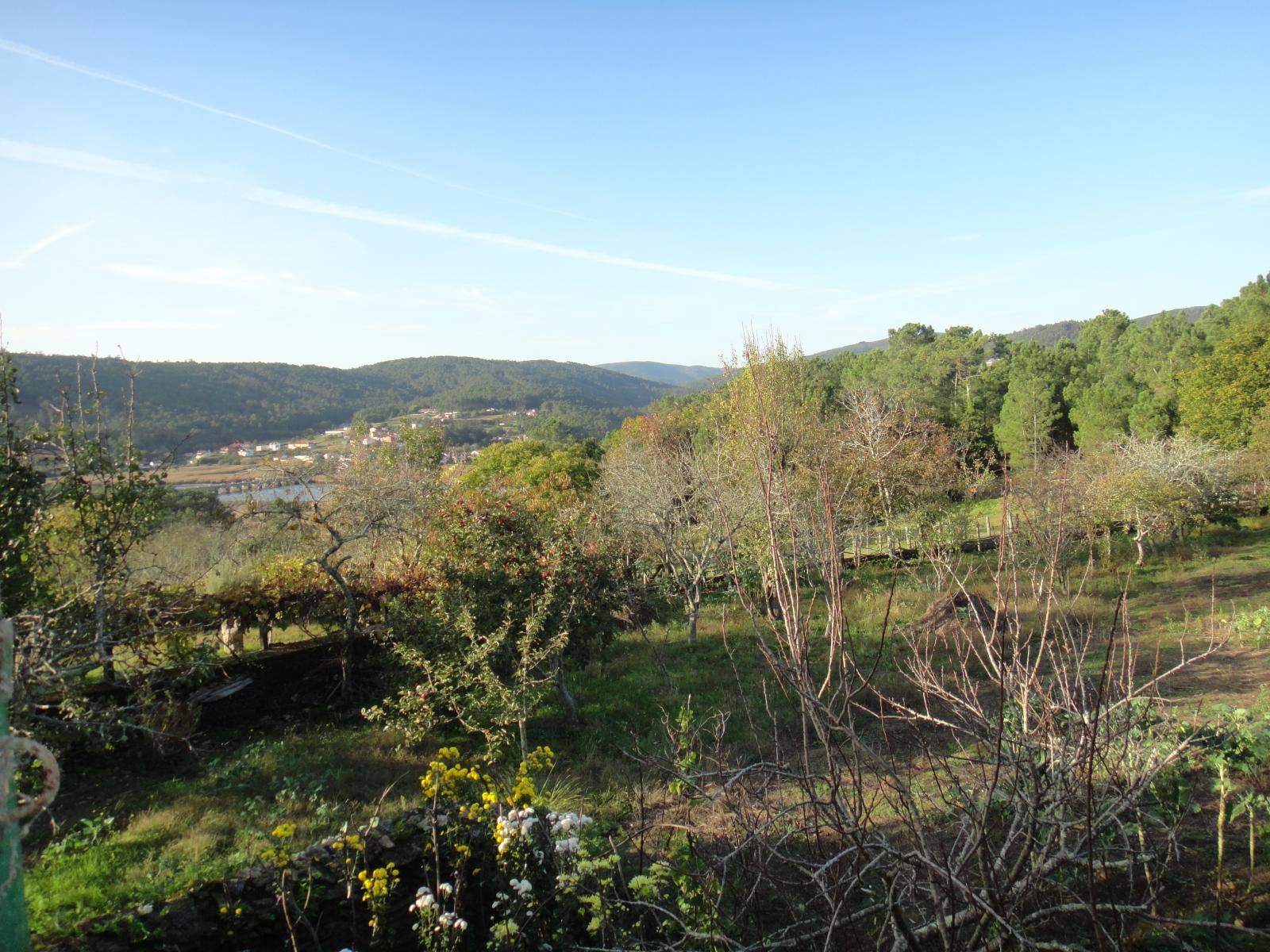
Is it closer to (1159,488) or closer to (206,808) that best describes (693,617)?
(206,808)

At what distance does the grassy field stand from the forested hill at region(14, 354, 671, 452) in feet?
10.2

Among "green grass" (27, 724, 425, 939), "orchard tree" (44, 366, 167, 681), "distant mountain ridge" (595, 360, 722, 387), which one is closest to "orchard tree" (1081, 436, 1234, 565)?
"green grass" (27, 724, 425, 939)

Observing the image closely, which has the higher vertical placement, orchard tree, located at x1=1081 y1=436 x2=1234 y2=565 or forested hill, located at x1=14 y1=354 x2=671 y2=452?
forested hill, located at x1=14 y1=354 x2=671 y2=452

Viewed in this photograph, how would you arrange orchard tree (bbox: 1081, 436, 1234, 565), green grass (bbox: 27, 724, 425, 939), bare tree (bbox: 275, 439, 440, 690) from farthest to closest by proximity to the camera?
orchard tree (bbox: 1081, 436, 1234, 565) < bare tree (bbox: 275, 439, 440, 690) < green grass (bbox: 27, 724, 425, 939)

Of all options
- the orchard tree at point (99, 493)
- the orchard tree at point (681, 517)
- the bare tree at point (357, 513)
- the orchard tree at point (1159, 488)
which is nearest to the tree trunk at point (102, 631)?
the orchard tree at point (99, 493)

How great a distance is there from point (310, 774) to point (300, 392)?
5180 centimetres

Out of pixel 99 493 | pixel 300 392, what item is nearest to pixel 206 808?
pixel 99 493

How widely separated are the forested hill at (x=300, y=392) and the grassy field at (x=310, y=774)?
3.12 metres

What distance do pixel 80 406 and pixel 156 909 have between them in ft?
16.3

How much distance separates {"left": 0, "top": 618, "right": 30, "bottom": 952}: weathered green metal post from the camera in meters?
1.37

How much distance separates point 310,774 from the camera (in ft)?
20.8

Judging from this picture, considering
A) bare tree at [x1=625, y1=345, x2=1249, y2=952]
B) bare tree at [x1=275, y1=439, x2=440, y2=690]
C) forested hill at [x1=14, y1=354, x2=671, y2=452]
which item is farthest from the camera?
forested hill at [x1=14, y1=354, x2=671, y2=452]

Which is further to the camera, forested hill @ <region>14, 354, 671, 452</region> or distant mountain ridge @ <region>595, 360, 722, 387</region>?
distant mountain ridge @ <region>595, 360, 722, 387</region>

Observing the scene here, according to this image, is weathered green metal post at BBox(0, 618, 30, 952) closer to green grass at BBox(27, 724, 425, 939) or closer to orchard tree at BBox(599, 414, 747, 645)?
green grass at BBox(27, 724, 425, 939)
